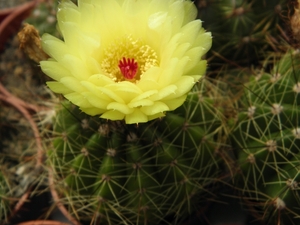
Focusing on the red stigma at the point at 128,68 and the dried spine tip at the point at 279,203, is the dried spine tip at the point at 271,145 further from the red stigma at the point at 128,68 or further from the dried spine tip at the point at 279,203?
the red stigma at the point at 128,68

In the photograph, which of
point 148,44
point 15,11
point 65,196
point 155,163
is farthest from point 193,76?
point 15,11

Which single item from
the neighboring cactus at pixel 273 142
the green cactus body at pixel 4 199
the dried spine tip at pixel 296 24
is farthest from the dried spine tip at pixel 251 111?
the green cactus body at pixel 4 199

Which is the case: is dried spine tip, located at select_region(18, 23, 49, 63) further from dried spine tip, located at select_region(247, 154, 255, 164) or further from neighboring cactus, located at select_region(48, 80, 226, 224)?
dried spine tip, located at select_region(247, 154, 255, 164)

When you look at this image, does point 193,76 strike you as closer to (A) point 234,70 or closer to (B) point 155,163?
(B) point 155,163

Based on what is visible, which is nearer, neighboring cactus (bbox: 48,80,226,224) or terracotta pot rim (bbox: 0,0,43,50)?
neighboring cactus (bbox: 48,80,226,224)

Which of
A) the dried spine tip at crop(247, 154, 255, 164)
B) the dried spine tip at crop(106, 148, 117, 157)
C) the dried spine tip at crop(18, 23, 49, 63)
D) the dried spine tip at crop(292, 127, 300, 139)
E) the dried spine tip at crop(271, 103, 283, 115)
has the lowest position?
the dried spine tip at crop(247, 154, 255, 164)

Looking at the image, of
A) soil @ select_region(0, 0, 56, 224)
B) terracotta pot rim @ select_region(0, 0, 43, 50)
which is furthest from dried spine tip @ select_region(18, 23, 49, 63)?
terracotta pot rim @ select_region(0, 0, 43, 50)
